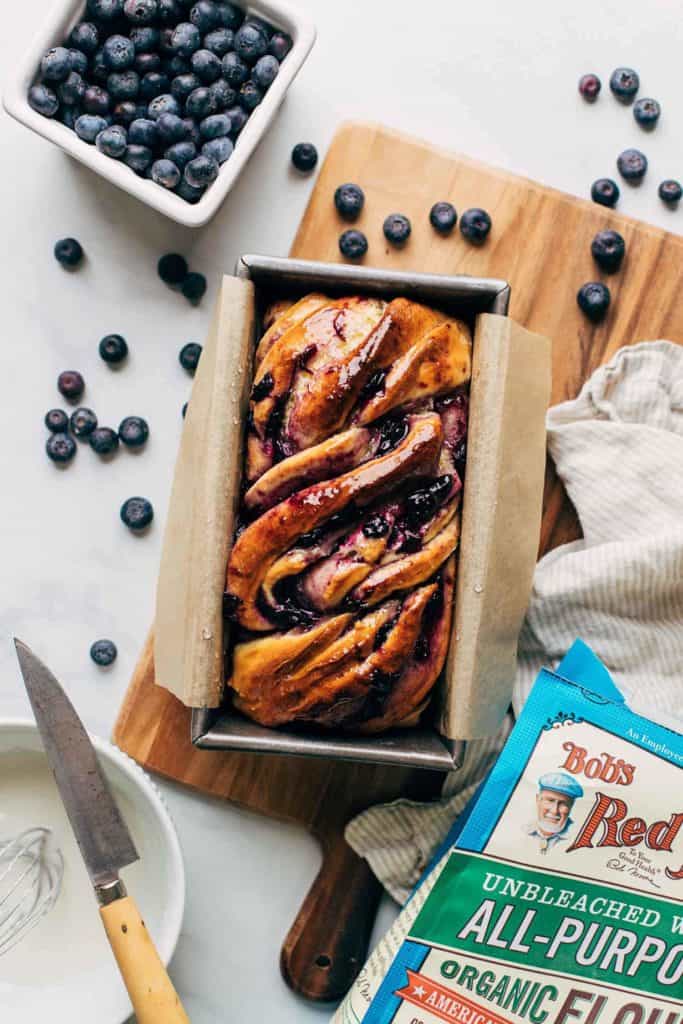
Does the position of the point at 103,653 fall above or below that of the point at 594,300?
below

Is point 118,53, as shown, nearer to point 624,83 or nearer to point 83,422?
point 83,422

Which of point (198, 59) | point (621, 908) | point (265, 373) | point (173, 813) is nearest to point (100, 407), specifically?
point (265, 373)

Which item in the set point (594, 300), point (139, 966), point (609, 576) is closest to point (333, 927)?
point (139, 966)

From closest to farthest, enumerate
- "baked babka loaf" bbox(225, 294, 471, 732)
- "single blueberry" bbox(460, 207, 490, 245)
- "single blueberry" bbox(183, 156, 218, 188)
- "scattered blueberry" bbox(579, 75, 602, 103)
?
1. "baked babka loaf" bbox(225, 294, 471, 732)
2. "single blueberry" bbox(183, 156, 218, 188)
3. "single blueberry" bbox(460, 207, 490, 245)
4. "scattered blueberry" bbox(579, 75, 602, 103)

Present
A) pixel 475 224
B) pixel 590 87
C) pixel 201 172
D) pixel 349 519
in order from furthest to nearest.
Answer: pixel 590 87 → pixel 475 224 → pixel 201 172 → pixel 349 519

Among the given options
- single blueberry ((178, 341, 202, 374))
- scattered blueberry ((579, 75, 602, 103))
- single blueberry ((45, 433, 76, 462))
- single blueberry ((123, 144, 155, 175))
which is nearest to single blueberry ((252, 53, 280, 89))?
single blueberry ((123, 144, 155, 175))

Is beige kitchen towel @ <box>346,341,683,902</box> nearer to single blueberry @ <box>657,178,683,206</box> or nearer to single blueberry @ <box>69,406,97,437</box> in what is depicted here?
single blueberry @ <box>657,178,683,206</box>
